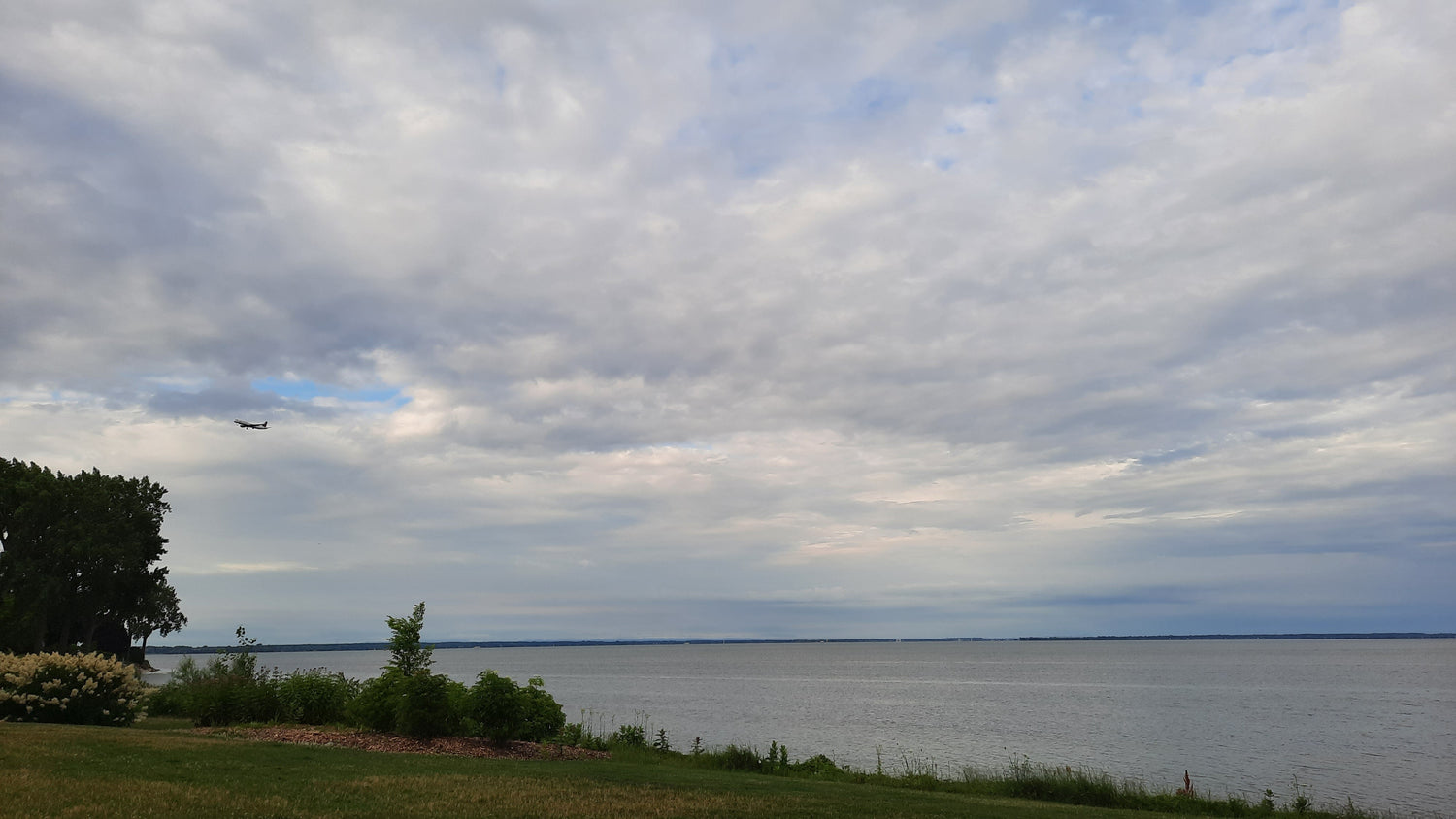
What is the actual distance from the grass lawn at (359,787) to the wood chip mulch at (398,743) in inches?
54.5

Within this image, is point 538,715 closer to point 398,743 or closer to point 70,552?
point 398,743

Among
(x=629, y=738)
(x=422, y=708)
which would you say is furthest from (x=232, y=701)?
(x=629, y=738)

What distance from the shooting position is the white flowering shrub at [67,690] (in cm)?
2269

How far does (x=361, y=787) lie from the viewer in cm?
1474

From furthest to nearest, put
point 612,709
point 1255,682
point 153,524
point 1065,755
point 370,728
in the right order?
1. point 1255,682
2. point 612,709
3. point 153,524
4. point 1065,755
5. point 370,728

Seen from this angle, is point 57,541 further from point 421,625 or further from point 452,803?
point 452,803

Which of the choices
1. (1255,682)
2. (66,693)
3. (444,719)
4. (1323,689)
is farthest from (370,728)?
(1255,682)

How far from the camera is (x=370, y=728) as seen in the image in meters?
24.8

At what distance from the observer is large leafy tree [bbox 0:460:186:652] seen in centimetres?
5166

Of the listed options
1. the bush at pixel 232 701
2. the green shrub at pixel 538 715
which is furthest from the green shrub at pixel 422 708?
the bush at pixel 232 701

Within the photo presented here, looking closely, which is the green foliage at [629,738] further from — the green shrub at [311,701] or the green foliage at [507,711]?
the green shrub at [311,701]

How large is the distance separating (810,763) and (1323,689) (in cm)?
9716

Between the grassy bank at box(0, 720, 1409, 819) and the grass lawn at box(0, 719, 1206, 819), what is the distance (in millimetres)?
26

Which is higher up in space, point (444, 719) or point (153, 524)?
point (153, 524)
